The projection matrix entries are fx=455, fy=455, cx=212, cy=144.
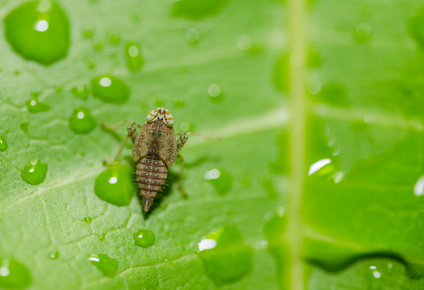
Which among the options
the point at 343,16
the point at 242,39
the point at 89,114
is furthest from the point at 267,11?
the point at 89,114

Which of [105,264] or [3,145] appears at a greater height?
[3,145]

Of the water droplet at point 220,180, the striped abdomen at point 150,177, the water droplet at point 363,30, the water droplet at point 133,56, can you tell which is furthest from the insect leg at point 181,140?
the water droplet at point 363,30

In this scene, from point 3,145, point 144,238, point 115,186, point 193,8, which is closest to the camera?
point 3,145

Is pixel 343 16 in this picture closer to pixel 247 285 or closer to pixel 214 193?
pixel 214 193

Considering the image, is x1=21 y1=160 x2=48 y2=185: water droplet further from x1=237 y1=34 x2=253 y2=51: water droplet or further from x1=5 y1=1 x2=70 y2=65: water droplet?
x1=237 y1=34 x2=253 y2=51: water droplet

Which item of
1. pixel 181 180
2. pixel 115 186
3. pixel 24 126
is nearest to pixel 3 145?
pixel 24 126

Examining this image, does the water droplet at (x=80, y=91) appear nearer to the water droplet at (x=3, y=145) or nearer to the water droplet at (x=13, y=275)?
the water droplet at (x=3, y=145)

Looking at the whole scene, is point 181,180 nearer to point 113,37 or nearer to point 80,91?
point 80,91
